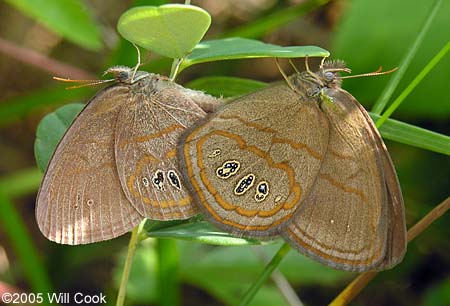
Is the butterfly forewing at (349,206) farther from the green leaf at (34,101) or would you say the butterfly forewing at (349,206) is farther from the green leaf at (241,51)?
the green leaf at (34,101)

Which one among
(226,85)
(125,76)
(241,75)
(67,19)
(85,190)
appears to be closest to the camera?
(85,190)

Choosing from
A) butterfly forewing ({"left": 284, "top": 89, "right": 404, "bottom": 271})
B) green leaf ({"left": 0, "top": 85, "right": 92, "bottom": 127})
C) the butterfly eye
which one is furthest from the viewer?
green leaf ({"left": 0, "top": 85, "right": 92, "bottom": 127})

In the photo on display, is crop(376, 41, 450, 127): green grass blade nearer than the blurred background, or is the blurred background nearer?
crop(376, 41, 450, 127): green grass blade

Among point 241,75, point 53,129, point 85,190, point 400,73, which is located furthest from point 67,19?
point 400,73

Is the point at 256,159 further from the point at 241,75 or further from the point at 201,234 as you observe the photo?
the point at 241,75

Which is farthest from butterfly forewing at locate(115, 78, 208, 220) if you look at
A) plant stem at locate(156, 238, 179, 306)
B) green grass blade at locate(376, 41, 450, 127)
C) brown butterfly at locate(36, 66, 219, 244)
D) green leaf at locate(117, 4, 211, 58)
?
plant stem at locate(156, 238, 179, 306)

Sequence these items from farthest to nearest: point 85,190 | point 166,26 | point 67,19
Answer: point 67,19
point 85,190
point 166,26

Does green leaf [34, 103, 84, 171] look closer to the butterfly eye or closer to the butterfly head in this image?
the butterfly head
